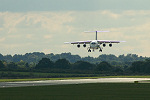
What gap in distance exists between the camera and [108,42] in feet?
515

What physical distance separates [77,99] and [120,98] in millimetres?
6846

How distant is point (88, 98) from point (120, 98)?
493 cm

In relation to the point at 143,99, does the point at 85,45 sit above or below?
above

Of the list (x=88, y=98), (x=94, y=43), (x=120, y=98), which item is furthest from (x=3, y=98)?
(x=94, y=43)

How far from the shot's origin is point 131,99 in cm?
6838

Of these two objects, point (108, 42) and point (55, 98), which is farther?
point (108, 42)

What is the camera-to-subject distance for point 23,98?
2776 inches

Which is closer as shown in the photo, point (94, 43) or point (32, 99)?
point (32, 99)

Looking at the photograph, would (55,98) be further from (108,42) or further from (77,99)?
(108,42)

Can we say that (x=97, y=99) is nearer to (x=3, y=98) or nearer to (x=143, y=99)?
(x=143, y=99)

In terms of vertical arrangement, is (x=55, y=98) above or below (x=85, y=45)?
below

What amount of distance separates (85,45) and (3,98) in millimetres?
86226

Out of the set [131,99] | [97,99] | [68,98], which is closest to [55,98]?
[68,98]

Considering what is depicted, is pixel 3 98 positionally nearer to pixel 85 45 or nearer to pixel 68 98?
pixel 68 98
